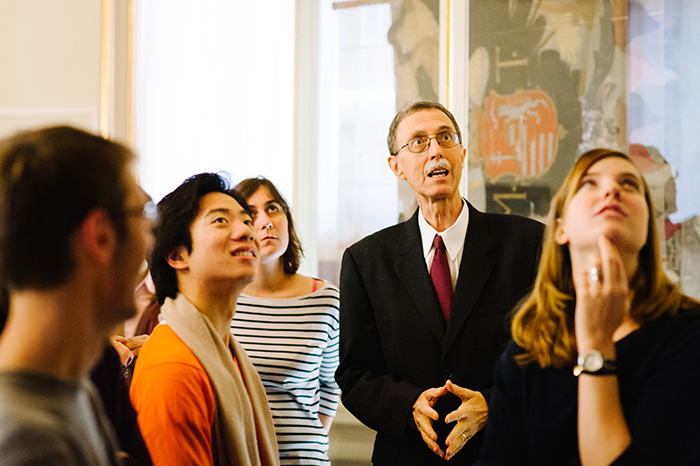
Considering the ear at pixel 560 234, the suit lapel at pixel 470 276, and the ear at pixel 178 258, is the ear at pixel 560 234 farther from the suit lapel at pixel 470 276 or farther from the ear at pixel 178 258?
the ear at pixel 178 258

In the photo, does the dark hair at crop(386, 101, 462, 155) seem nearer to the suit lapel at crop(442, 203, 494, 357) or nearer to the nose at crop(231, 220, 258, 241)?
the suit lapel at crop(442, 203, 494, 357)

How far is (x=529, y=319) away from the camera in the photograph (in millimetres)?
1446

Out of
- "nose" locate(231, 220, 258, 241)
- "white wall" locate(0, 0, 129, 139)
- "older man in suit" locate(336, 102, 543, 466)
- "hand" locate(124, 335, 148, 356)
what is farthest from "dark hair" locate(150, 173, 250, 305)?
"white wall" locate(0, 0, 129, 139)

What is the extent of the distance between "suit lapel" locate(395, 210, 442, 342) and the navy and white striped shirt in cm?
59

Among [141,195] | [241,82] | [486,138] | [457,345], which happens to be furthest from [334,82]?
[141,195]

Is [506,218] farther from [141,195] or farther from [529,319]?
[141,195]

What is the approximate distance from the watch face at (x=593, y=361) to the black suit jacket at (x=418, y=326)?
0.70 m

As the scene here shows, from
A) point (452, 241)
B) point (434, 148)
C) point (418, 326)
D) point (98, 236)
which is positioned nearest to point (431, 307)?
point (418, 326)

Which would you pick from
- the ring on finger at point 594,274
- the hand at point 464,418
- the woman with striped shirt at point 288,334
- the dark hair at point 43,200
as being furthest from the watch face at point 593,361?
the woman with striped shirt at point 288,334

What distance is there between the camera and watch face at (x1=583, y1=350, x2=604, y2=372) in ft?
3.97

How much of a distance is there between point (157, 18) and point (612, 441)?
374cm

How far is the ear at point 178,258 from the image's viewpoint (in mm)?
1963

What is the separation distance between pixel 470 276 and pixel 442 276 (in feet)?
0.36

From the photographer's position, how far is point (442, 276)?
2.12 metres
